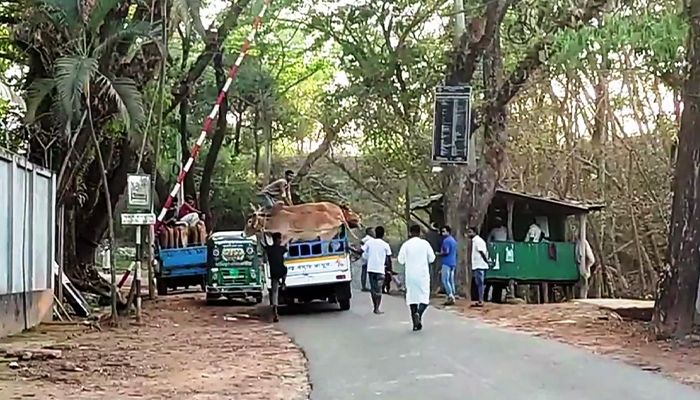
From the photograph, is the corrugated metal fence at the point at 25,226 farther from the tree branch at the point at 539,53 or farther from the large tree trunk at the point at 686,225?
the large tree trunk at the point at 686,225

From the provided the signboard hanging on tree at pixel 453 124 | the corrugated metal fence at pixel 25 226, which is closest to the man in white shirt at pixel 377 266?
the signboard hanging on tree at pixel 453 124

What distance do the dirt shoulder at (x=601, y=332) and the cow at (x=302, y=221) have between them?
3.22m

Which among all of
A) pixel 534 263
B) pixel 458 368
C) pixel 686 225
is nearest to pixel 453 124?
pixel 534 263

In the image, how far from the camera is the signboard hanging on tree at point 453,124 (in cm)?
2177

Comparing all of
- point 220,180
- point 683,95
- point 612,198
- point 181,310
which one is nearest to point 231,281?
point 181,310

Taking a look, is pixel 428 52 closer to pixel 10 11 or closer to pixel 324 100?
pixel 324 100

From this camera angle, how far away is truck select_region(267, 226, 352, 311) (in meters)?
20.6

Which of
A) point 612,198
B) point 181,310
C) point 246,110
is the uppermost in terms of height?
point 246,110

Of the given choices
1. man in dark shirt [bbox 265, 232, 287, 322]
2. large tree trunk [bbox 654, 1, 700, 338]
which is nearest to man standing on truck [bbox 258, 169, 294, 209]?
man in dark shirt [bbox 265, 232, 287, 322]

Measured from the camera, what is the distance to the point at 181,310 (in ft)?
72.7

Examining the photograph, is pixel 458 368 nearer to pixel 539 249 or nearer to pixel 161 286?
pixel 539 249

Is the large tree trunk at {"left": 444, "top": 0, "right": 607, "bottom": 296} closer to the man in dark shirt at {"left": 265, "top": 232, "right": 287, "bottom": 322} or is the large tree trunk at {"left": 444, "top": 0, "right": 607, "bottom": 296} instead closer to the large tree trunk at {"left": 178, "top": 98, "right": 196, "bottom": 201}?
the man in dark shirt at {"left": 265, "top": 232, "right": 287, "bottom": 322}

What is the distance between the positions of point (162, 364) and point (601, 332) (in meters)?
7.40

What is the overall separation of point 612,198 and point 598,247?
1755mm
